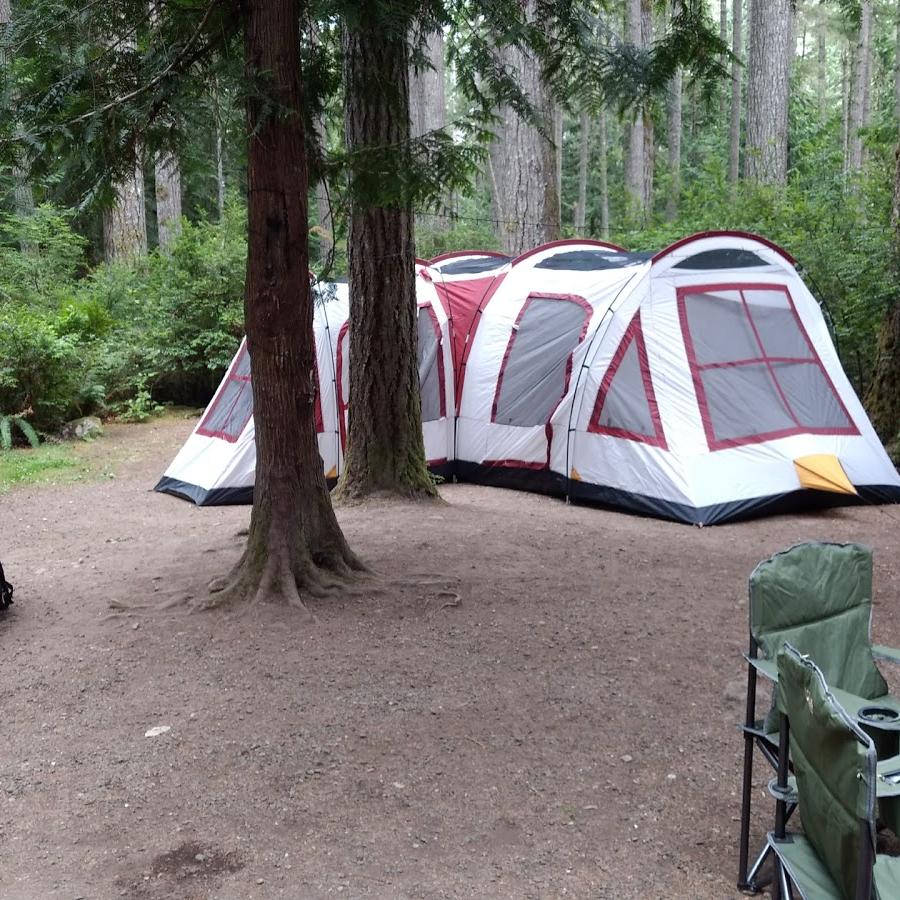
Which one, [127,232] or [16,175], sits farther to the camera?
[127,232]

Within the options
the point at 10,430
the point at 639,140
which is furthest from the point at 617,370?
the point at 639,140

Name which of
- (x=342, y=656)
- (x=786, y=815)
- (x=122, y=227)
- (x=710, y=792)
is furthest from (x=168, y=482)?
(x=122, y=227)

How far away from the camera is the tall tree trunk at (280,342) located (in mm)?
5031

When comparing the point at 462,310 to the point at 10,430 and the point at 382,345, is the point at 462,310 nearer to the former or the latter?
the point at 382,345

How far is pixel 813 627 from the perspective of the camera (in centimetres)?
320

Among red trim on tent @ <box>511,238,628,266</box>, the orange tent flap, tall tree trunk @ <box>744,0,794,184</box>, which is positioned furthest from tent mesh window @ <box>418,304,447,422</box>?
tall tree trunk @ <box>744,0,794,184</box>

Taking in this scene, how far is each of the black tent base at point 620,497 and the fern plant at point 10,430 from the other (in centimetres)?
255

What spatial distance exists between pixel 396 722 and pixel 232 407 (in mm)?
4984

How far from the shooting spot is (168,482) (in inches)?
348

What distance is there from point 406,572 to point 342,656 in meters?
1.21

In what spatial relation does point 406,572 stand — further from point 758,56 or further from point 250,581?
point 758,56

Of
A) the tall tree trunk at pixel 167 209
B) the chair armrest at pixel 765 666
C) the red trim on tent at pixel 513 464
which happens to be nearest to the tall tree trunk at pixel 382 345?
the red trim on tent at pixel 513 464

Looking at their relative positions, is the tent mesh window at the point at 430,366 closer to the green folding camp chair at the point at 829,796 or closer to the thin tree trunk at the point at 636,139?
the green folding camp chair at the point at 829,796

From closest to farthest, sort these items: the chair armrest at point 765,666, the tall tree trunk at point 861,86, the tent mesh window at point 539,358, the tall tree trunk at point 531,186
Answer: the chair armrest at point 765,666 < the tent mesh window at point 539,358 < the tall tree trunk at point 531,186 < the tall tree trunk at point 861,86
